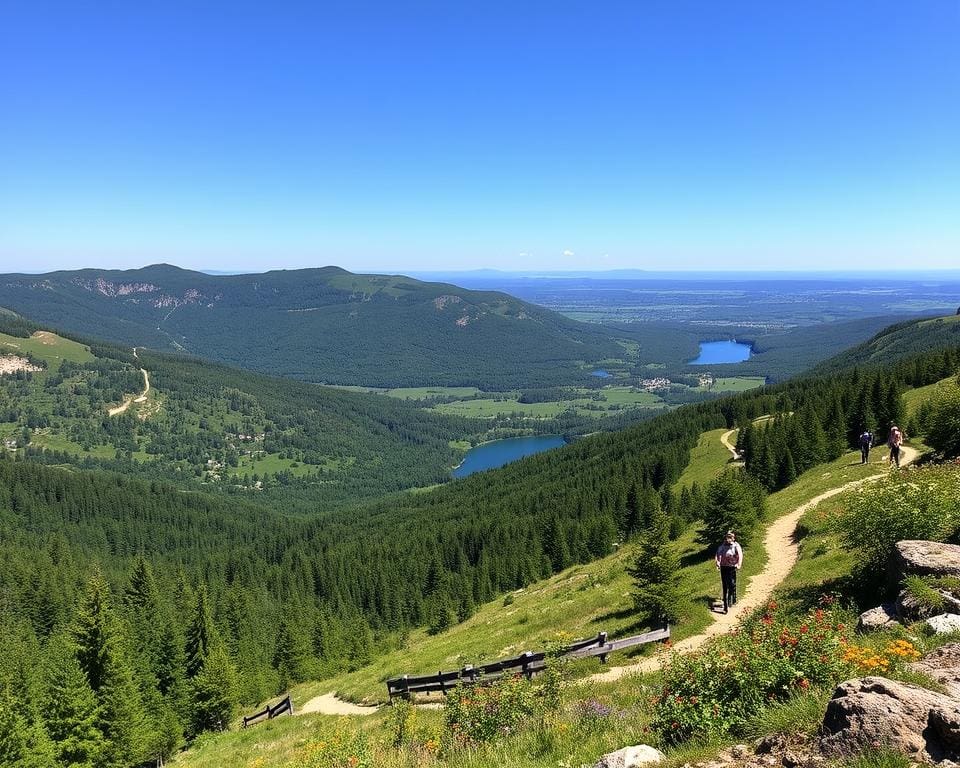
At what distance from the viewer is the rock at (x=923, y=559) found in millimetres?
14727

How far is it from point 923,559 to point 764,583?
10940 millimetres

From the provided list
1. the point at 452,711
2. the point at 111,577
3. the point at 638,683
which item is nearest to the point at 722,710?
the point at 638,683

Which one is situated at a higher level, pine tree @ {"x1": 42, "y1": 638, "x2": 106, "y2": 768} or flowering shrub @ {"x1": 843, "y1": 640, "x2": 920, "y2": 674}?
flowering shrub @ {"x1": 843, "y1": 640, "x2": 920, "y2": 674}

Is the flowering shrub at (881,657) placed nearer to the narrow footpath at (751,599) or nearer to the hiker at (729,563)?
the narrow footpath at (751,599)

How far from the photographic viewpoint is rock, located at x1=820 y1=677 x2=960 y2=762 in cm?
741

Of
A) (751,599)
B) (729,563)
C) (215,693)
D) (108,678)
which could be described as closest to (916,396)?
(751,599)

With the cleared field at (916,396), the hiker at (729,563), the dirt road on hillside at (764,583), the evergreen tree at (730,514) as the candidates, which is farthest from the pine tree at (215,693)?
the cleared field at (916,396)

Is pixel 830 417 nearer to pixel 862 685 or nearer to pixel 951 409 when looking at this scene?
pixel 951 409

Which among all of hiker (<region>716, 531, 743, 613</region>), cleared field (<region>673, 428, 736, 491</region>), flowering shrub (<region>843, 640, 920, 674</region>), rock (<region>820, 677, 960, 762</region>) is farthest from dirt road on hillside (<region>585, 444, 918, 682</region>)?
cleared field (<region>673, 428, 736, 491</region>)

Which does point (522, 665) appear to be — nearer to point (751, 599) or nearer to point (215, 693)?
point (751, 599)

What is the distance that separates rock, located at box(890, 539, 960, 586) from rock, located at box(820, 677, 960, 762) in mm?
8089

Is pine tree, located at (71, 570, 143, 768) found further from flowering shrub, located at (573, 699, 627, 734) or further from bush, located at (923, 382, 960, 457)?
bush, located at (923, 382, 960, 457)

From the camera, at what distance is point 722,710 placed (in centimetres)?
1030

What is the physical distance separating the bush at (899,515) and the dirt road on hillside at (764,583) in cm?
482
